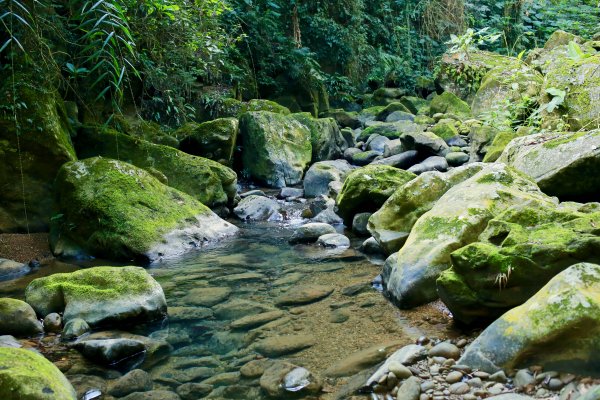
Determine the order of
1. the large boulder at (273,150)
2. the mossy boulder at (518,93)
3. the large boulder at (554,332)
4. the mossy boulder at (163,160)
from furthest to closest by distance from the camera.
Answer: the large boulder at (273,150), the mossy boulder at (163,160), the mossy boulder at (518,93), the large boulder at (554,332)

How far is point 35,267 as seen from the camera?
17.8 ft

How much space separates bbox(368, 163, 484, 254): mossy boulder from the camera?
5.05 m

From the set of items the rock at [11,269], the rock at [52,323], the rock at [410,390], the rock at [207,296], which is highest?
the rock at [410,390]

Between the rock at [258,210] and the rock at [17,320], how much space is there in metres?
4.28

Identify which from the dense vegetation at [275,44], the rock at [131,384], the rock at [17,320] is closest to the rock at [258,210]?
the dense vegetation at [275,44]

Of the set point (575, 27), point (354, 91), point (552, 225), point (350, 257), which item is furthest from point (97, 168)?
point (575, 27)

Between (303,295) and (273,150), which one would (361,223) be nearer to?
(303,295)

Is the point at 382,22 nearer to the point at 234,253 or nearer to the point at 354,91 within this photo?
the point at 354,91

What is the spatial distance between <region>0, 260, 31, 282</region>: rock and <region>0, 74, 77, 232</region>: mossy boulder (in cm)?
84

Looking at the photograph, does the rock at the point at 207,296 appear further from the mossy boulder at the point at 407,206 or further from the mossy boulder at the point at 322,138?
the mossy boulder at the point at 322,138

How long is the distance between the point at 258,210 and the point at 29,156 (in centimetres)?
309

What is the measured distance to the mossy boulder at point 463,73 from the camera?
10.6m

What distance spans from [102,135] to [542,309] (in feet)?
21.8

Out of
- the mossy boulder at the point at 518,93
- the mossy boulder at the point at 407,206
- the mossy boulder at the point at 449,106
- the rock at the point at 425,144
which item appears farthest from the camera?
the mossy boulder at the point at 449,106
